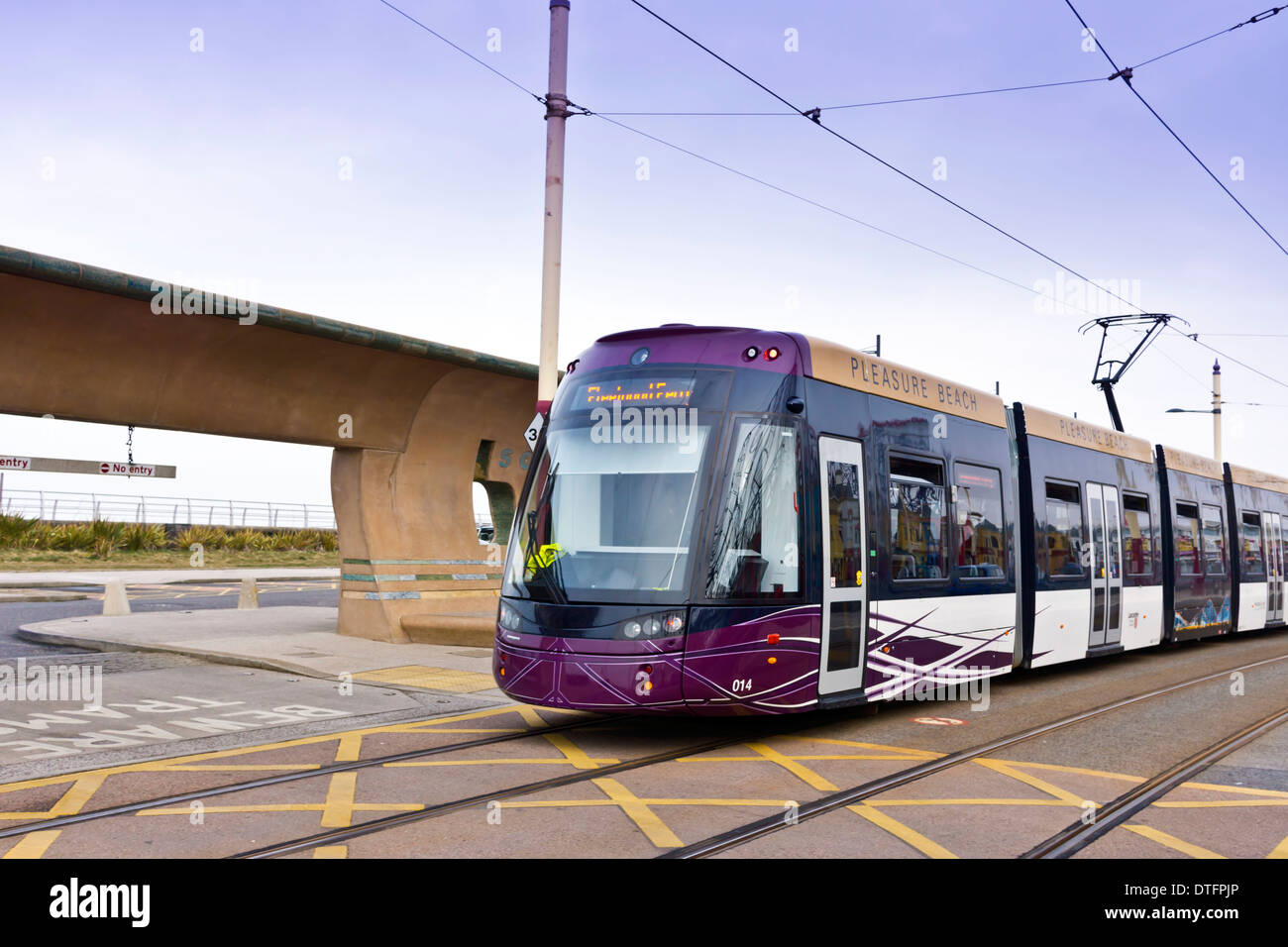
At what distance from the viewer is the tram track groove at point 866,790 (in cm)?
559

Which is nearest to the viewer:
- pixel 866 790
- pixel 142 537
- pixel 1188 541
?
pixel 866 790

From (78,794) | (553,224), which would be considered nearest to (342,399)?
(553,224)

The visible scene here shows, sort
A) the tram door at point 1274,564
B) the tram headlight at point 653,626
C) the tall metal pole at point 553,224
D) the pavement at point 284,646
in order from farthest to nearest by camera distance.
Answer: the tram door at point 1274,564, the pavement at point 284,646, the tall metal pole at point 553,224, the tram headlight at point 653,626

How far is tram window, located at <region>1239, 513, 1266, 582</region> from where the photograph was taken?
20.2m

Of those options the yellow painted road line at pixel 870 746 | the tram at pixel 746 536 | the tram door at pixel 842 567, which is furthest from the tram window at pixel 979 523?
the yellow painted road line at pixel 870 746

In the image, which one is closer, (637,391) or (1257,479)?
(637,391)

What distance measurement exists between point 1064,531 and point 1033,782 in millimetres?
6752

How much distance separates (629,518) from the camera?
8320mm

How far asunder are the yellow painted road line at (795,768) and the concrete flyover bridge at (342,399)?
24.6 ft

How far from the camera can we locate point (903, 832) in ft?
19.4

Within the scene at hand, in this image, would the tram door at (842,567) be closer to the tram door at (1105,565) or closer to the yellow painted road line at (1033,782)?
the yellow painted road line at (1033,782)

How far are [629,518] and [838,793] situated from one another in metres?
2.51

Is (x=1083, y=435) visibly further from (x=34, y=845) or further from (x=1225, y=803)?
(x=34, y=845)

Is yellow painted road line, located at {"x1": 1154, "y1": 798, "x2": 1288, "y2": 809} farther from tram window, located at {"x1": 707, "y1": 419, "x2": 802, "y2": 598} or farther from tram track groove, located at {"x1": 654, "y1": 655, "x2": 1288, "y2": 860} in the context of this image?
tram window, located at {"x1": 707, "y1": 419, "x2": 802, "y2": 598}
